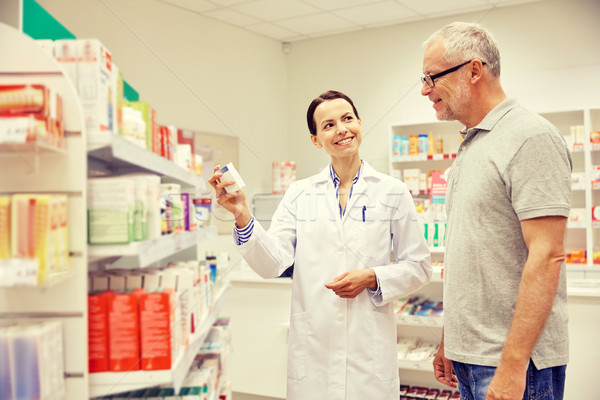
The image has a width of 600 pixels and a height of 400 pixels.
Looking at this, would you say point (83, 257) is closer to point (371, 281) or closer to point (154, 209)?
point (154, 209)

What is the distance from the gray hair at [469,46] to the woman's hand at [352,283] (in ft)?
2.67

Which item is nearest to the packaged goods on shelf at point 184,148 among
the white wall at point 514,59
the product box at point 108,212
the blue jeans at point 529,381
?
the product box at point 108,212

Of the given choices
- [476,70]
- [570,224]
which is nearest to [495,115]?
[476,70]

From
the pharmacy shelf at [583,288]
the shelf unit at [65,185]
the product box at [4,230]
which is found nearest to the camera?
the product box at [4,230]

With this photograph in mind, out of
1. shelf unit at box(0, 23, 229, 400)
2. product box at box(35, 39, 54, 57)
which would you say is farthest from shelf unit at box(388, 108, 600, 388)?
product box at box(35, 39, 54, 57)

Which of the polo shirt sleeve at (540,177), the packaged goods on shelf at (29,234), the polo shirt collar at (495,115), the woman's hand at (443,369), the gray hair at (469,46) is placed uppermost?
the gray hair at (469,46)

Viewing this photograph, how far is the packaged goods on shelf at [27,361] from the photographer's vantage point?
109cm

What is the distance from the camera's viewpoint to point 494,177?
135 centimetres

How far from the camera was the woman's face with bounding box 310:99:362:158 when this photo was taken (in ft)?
6.66

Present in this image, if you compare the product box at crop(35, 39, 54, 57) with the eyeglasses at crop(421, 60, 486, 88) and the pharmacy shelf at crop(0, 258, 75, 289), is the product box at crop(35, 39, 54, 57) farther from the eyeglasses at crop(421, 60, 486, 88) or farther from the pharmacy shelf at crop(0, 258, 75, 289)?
the eyeglasses at crop(421, 60, 486, 88)

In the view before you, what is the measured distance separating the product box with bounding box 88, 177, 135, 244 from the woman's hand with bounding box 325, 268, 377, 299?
821 millimetres

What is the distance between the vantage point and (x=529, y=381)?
4.38 ft

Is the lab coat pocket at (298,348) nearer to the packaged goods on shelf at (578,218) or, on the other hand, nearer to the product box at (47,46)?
the product box at (47,46)

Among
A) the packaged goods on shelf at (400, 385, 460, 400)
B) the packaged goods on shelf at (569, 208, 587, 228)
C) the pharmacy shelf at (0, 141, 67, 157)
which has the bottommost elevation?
the packaged goods on shelf at (400, 385, 460, 400)
